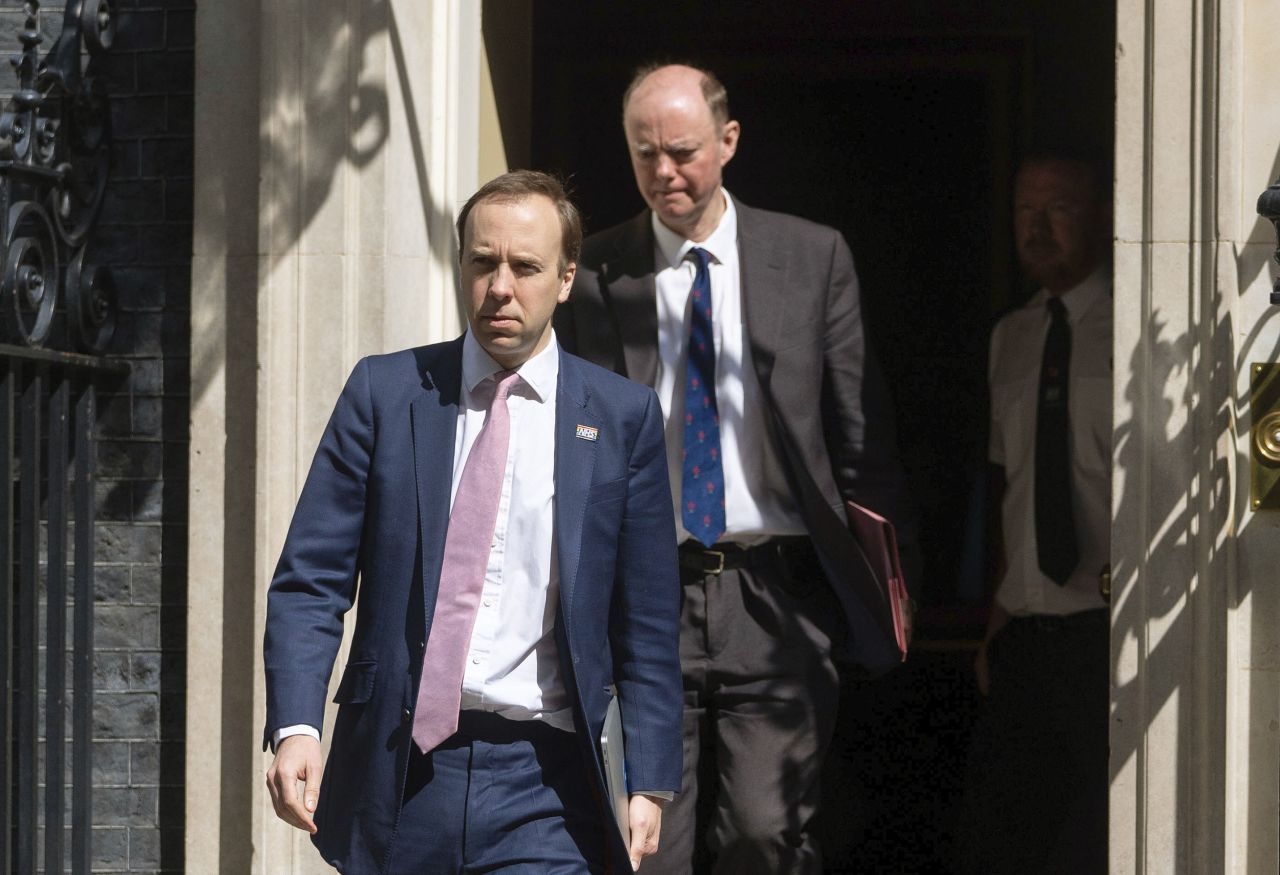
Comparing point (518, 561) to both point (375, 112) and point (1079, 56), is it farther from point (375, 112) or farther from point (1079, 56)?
point (1079, 56)

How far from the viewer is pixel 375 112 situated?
4.84 m

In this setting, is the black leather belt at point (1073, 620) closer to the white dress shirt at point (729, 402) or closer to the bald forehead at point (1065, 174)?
the white dress shirt at point (729, 402)

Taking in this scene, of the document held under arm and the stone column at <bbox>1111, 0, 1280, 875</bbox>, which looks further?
the stone column at <bbox>1111, 0, 1280, 875</bbox>

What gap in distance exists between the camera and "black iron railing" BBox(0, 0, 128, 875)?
4.77 m

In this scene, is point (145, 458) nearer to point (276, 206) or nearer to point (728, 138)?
point (276, 206)

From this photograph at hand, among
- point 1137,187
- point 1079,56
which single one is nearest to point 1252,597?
point 1137,187

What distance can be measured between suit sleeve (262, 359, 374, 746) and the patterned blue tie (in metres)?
1.31

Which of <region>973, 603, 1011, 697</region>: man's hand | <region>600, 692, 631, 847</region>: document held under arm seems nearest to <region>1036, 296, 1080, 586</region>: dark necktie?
<region>973, 603, 1011, 697</region>: man's hand

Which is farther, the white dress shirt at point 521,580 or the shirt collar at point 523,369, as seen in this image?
the shirt collar at point 523,369

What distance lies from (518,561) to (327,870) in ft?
5.65

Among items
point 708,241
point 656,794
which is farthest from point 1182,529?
point 656,794

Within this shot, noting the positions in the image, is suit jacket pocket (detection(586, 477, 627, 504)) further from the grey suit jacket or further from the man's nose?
the grey suit jacket

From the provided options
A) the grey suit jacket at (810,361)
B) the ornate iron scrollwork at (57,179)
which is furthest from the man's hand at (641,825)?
the ornate iron scrollwork at (57,179)

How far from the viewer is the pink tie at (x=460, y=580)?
337 centimetres
